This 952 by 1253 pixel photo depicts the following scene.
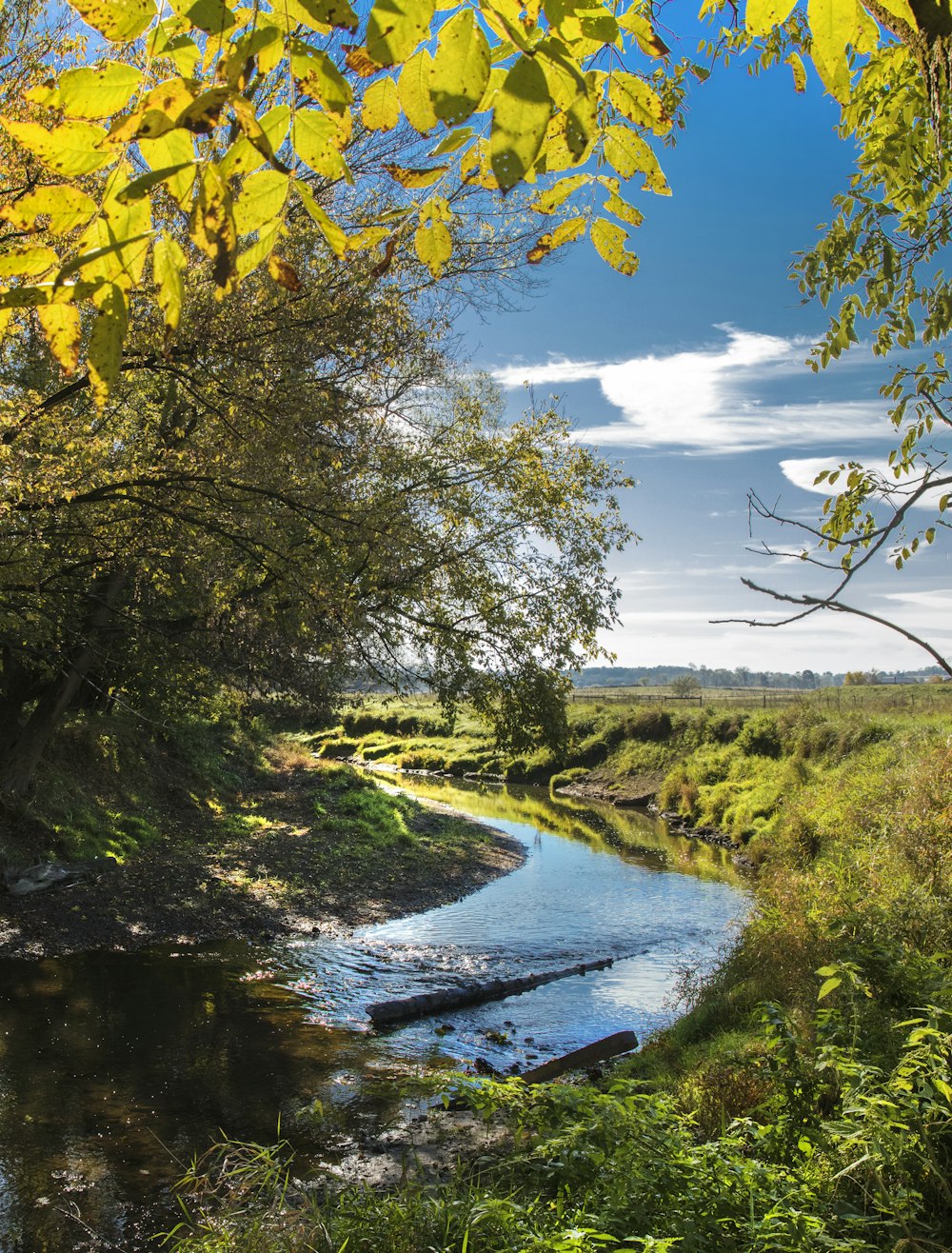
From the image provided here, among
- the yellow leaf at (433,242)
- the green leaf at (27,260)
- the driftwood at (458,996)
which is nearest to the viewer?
the green leaf at (27,260)

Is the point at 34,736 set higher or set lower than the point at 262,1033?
higher

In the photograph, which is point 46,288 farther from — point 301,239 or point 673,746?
point 673,746

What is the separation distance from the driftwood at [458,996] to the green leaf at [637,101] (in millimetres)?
10601

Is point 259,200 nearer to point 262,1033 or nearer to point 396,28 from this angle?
point 396,28

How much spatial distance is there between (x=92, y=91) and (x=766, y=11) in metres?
1.05

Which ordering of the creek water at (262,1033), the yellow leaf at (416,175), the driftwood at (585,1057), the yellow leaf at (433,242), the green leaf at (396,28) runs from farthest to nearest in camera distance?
the driftwood at (585,1057) → the creek water at (262,1033) → the yellow leaf at (433,242) → the yellow leaf at (416,175) → the green leaf at (396,28)

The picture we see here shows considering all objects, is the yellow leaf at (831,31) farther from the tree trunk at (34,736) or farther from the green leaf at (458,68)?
the tree trunk at (34,736)

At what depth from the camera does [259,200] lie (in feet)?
4.35

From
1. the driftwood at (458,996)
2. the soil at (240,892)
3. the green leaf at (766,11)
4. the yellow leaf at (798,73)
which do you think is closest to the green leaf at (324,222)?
the green leaf at (766,11)

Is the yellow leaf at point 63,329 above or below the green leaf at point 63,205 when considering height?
below

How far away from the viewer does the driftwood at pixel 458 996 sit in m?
10.5

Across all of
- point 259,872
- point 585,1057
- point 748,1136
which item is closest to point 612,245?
point 748,1136

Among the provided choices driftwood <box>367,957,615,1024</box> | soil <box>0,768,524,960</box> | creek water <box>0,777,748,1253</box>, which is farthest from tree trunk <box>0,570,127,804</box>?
driftwood <box>367,957,615,1024</box>

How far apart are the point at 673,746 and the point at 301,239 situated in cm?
3348
